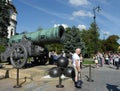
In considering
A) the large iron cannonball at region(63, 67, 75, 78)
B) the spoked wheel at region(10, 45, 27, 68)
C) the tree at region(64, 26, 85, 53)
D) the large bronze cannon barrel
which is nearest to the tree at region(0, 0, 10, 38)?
the tree at region(64, 26, 85, 53)

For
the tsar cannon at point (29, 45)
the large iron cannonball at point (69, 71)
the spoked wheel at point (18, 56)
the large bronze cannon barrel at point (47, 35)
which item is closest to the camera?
the large iron cannonball at point (69, 71)

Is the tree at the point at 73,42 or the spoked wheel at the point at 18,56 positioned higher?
the tree at the point at 73,42

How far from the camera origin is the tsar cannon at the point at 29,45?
18812 millimetres

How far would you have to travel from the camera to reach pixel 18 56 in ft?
61.4

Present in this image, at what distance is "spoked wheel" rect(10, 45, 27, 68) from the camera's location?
18.6 metres

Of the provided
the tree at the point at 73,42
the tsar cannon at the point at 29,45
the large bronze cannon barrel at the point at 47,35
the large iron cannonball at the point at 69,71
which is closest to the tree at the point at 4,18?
the tree at the point at 73,42

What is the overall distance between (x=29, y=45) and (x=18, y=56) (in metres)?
1.09

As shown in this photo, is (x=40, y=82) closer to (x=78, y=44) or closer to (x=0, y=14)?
(x=0, y=14)

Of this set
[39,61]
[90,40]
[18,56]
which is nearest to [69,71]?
[18,56]

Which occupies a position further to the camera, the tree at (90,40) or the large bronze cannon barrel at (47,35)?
the tree at (90,40)

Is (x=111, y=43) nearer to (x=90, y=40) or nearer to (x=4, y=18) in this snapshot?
(x=90, y=40)

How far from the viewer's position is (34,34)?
66.0ft

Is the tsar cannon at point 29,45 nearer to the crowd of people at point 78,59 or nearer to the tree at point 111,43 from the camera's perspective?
the crowd of people at point 78,59

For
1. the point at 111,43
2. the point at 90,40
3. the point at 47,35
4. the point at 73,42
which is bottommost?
the point at 47,35
